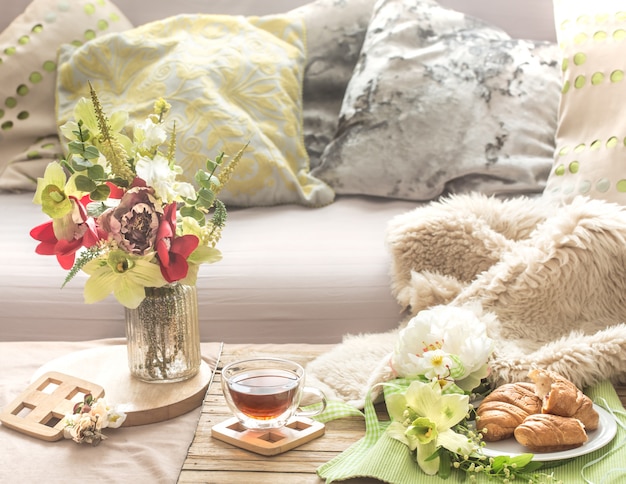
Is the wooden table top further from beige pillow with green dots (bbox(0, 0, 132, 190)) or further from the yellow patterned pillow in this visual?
beige pillow with green dots (bbox(0, 0, 132, 190))

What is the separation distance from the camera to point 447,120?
5.95ft

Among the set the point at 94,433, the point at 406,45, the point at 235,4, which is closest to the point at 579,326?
the point at 94,433

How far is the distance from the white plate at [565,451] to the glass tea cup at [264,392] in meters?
0.22

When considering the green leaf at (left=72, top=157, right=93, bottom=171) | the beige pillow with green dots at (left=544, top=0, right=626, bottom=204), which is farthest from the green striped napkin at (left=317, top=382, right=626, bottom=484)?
the beige pillow with green dots at (left=544, top=0, right=626, bottom=204)

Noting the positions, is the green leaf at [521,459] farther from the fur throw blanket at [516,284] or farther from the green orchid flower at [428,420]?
the fur throw blanket at [516,284]

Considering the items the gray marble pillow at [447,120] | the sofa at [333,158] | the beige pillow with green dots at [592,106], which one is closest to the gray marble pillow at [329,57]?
the sofa at [333,158]

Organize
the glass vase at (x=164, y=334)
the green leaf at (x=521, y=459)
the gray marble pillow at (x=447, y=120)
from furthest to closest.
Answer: the gray marble pillow at (x=447, y=120)
the glass vase at (x=164, y=334)
the green leaf at (x=521, y=459)

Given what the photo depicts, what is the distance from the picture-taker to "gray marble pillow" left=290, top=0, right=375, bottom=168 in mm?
2047

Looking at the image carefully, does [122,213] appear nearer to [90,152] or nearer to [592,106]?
[90,152]

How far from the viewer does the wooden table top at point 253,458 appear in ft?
2.79

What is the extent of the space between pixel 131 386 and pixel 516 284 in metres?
0.64

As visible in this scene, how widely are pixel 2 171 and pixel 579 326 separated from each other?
4.86 ft

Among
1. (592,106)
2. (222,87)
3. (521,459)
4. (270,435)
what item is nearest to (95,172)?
(270,435)

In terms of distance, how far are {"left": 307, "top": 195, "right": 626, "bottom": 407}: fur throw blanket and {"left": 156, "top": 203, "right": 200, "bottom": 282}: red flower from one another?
0.96ft
